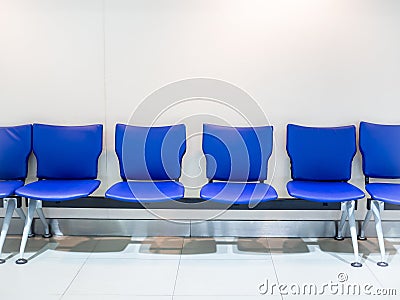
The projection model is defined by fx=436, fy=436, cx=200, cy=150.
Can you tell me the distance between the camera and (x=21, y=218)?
3.31 metres

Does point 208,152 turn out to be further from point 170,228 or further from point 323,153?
Answer: point 323,153

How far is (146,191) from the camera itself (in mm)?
2969

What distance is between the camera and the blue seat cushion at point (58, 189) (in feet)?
9.27

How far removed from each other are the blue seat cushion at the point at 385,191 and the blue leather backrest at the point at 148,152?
Result: 135 centimetres

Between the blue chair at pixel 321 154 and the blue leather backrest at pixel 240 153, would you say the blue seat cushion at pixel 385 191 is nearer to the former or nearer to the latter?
the blue chair at pixel 321 154

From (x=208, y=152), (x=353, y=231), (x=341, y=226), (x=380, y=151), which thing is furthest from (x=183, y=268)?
(x=380, y=151)

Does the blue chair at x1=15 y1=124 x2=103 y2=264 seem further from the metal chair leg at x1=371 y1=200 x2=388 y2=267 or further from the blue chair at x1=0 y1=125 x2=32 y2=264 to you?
the metal chair leg at x1=371 y1=200 x2=388 y2=267

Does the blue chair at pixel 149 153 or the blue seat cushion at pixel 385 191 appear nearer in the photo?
the blue seat cushion at pixel 385 191

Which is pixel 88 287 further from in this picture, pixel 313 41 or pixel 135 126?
pixel 313 41

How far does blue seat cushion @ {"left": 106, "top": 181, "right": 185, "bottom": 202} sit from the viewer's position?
286cm

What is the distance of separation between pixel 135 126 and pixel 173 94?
0.38m

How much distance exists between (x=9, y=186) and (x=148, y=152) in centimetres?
99

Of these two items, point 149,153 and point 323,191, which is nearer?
point 323,191

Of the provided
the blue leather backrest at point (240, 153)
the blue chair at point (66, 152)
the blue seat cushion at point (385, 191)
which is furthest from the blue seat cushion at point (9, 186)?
the blue seat cushion at point (385, 191)
